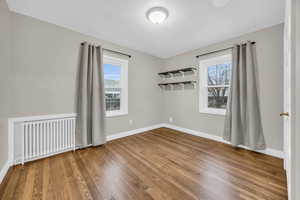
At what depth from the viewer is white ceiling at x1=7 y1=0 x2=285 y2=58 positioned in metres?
1.88

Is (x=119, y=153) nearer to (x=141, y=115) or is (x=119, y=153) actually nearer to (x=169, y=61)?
(x=141, y=115)

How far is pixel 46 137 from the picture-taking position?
219 cm

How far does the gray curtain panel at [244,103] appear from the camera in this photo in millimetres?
2414

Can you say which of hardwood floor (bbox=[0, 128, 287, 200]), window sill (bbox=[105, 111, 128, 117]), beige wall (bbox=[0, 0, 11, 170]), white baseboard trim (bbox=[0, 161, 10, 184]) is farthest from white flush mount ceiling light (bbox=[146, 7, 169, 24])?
white baseboard trim (bbox=[0, 161, 10, 184])

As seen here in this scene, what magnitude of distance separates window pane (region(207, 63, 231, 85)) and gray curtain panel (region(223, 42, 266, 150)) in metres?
0.36

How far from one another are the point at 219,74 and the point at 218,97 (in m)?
0.59

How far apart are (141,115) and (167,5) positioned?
2.82 meters

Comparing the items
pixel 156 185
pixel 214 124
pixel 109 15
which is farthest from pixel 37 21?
pixel 214 124

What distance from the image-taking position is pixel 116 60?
3.28 meters

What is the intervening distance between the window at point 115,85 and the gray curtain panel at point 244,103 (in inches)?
103

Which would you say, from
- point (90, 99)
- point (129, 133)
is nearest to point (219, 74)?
point (129, 133)
